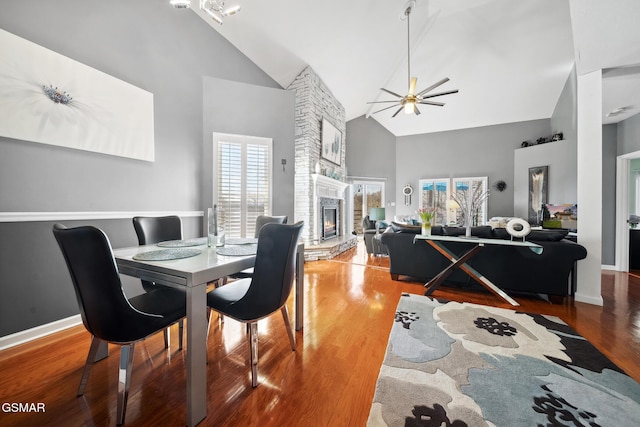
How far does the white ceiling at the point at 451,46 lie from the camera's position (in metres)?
2.89

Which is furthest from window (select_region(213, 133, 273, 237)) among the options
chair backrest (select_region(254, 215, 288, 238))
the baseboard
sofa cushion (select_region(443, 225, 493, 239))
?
sofa cushion (select_region(443, 225, 493, 239))

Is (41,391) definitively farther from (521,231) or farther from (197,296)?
(521,231)

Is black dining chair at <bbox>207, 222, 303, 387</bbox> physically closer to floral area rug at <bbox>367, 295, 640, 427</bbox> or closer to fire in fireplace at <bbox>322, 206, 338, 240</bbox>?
floral area rug at <bbox>367, 295, 640, 427</bbox>

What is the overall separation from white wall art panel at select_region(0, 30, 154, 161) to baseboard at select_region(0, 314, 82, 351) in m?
1.51

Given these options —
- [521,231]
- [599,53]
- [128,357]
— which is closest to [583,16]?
[599,53]

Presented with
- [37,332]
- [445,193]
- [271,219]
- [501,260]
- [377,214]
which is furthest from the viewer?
[445,193]

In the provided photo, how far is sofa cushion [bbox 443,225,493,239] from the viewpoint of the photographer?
2952 millimetres

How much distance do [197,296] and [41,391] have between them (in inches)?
47.4

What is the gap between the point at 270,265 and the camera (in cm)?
142

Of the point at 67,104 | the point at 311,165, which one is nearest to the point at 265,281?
the point at 67,104

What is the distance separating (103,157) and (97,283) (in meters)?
1.81

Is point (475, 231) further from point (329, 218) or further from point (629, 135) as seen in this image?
point (629, 135)

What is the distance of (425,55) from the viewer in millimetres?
5117

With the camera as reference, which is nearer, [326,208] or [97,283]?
[97,283]
